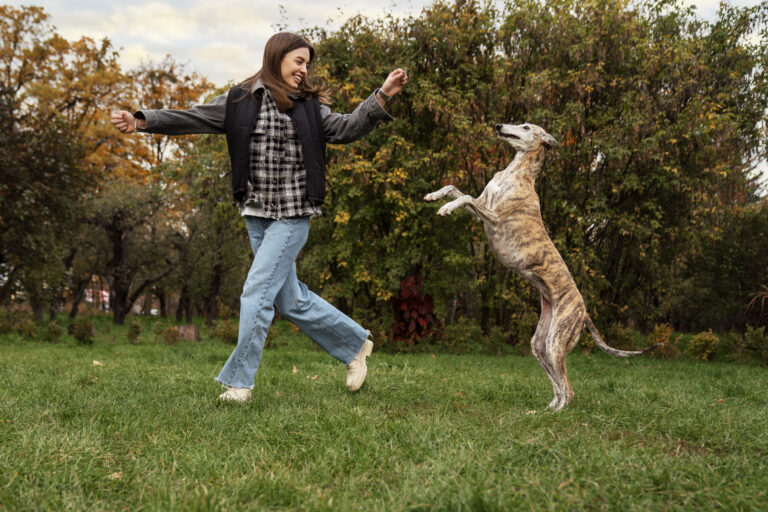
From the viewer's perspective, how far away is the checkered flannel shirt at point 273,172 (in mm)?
3754

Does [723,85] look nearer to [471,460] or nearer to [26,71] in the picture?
[471,460]

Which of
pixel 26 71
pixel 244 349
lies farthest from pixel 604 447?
pixel 26 71

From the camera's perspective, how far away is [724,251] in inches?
615

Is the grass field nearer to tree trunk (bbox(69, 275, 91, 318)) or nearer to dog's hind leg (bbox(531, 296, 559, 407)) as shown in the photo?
dog's hind leg (bbox(531, 296, 559, 407))

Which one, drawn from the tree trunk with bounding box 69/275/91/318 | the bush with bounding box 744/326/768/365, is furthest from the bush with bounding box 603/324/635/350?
the tree trunk with bounding box 69/275/91/318

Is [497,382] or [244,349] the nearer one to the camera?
[244,349]

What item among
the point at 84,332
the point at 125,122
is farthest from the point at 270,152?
the point at 84,332

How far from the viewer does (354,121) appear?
385 cm

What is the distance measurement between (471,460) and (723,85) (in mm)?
12229

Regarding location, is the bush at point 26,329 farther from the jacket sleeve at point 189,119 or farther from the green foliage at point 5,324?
the jacket sleeve at point 189,119

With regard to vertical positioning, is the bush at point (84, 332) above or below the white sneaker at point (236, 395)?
below

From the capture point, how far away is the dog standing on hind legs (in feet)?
12.1

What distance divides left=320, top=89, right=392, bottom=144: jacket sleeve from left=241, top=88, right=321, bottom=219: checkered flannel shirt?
0.98 feet

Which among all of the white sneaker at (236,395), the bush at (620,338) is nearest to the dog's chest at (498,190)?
the white sneaker at (236,395)
